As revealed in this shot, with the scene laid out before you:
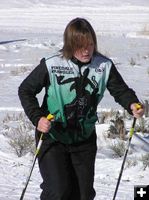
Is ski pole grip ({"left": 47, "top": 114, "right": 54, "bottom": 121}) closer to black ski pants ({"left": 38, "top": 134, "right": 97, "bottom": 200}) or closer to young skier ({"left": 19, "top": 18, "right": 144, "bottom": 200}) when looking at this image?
young skier ({"left": 19, "top": 18, "right": 144, "bottom": 200})

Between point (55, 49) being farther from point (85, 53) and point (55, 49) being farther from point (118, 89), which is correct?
point (85, 53)

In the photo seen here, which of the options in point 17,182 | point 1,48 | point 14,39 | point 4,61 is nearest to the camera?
point 17,182

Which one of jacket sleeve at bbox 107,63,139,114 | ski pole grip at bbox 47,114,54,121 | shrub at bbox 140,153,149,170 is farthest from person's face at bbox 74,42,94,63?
shrub at bbox 140,153,149,170

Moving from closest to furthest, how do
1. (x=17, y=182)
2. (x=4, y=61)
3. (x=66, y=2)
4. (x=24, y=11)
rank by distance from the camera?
1. (x=17, y=182)
2. (x=4, y=61)
3. (x=24, y=11)
4. (x=66, y=2)

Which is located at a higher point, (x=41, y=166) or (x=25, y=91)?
(x=25, y=91)

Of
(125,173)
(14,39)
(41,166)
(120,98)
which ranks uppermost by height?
(120,98)

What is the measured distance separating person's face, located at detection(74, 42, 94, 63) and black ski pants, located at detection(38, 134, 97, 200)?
1.73 feet

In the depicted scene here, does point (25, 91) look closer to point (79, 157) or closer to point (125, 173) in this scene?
point (79, 157)

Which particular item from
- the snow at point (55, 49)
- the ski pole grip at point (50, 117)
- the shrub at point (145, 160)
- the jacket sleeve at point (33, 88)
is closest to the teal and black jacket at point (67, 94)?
the jacket sleeve at point (33, 88)

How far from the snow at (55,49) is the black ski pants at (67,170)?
1.38 metres

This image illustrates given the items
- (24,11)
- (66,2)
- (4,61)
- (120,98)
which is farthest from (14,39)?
(66,2)

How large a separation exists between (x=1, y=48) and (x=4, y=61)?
283 cm

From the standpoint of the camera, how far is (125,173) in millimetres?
6688

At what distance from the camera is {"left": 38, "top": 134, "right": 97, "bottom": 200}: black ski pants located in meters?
4.30
